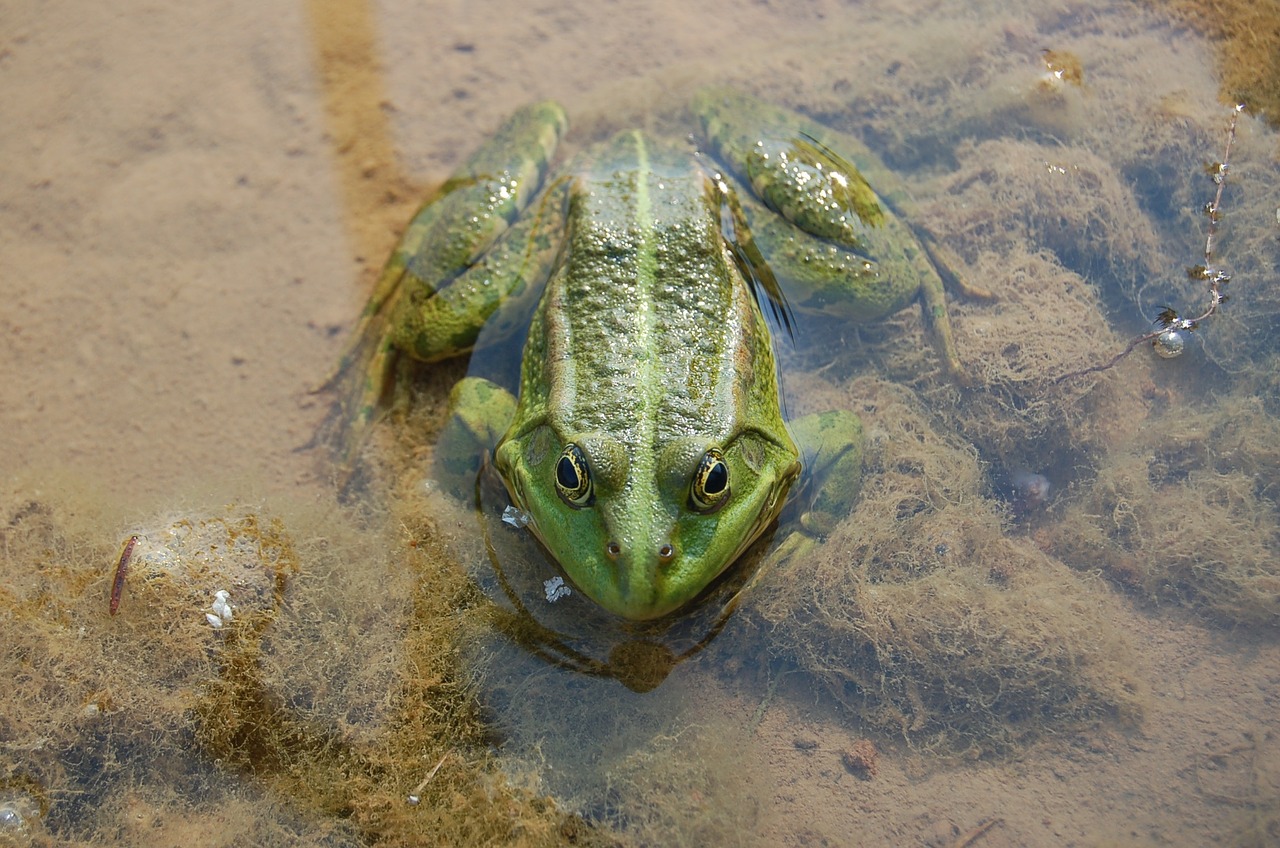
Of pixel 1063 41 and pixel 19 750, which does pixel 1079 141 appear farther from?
pixel 19 750

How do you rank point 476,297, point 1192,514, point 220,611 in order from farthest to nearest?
point 476,297, point 1192,514, point 220,611

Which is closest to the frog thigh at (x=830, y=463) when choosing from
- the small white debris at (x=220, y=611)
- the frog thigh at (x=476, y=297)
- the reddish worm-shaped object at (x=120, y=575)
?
the frog thigh at (x=476, y=297)

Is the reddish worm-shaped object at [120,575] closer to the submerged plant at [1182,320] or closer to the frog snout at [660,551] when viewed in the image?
the frog snout at [660,551]

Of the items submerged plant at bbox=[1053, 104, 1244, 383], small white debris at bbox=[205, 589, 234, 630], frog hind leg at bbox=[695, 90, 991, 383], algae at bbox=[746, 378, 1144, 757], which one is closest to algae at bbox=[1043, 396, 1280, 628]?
algae at bbox=[746, 378, 1144, 757]

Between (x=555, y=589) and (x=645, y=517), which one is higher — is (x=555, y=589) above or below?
below

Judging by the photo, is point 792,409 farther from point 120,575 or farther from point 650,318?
point 120,575

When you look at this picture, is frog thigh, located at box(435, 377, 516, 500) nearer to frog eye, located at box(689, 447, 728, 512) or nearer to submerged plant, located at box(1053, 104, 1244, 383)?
frog eye, located at box(689, 447, 728, 512)

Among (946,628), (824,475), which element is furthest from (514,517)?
(946,628)
